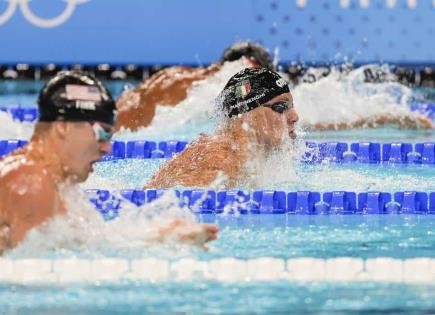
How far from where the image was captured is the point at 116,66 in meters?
9.13

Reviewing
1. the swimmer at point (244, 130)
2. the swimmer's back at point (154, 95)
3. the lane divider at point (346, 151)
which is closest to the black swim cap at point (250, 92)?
the swimmer at point (244, 130)

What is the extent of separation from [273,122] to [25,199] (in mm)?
1569

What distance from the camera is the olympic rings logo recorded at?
8.64 m

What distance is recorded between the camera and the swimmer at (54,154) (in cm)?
304

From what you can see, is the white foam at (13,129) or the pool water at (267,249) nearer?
the pool water at (267,249)

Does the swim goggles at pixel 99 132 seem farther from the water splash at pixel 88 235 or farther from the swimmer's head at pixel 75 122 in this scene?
the water splash at pixel 88 235

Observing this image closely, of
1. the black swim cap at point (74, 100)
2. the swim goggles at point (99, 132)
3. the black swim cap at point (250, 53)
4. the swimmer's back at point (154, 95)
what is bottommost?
the swim goggles at point (99, 132)

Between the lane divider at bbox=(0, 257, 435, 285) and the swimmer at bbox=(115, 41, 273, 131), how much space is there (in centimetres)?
338

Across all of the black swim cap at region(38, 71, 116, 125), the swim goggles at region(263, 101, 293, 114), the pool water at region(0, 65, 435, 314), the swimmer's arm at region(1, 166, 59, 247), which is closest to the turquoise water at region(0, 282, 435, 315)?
the pool water at region(0, 65, 435, 314)

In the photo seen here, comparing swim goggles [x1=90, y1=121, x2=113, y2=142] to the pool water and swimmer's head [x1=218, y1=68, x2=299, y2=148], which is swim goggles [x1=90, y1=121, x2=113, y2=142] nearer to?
the pool water

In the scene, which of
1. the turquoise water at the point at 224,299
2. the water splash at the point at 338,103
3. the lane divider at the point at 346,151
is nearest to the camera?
the turquoise water at the point at 224,299

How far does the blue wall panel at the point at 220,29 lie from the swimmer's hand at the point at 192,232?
5.51 meters

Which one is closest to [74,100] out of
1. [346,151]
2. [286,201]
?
[286,201]

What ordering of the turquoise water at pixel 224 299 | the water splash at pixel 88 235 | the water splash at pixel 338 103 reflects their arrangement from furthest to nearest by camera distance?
the water splash at pixel 338 103 < the water splash at pixel 88 235 < the turquoise water at pixel 224 299
